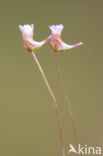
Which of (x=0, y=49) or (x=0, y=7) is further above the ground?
(x=0, y=7)

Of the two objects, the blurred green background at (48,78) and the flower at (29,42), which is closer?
the flower at (29,42)

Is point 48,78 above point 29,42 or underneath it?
above

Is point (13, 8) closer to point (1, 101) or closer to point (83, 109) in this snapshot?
point (1, 101)

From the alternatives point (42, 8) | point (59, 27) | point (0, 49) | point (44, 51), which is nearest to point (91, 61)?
point (44, 51)

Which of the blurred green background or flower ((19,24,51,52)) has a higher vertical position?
the blurred green background

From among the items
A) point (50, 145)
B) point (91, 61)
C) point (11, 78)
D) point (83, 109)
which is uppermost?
point (91, 61)

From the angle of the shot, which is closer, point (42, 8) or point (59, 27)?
point (59, 27)

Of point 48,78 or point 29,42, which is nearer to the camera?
point 29,42

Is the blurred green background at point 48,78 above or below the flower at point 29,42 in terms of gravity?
above
